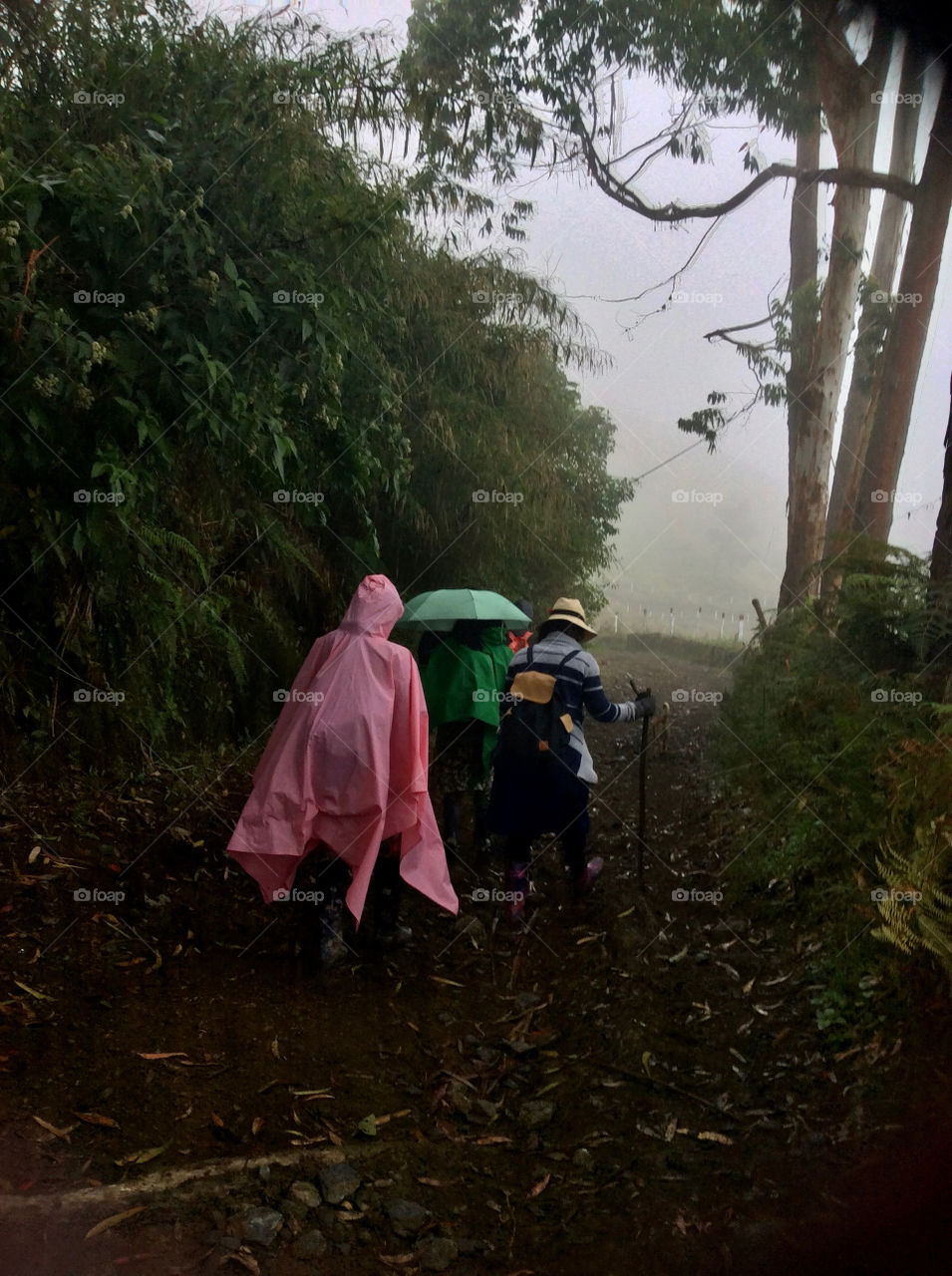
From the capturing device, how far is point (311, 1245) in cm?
324

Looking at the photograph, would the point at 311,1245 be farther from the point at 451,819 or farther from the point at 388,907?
the point at 451,819

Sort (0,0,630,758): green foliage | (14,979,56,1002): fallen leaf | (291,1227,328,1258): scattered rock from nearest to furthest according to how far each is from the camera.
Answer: (291,1227,328,1258): scattered rock, (14,979,56,1002): fallen leaf, (0,0,630,758): green foliage

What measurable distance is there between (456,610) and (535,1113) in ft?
11.4

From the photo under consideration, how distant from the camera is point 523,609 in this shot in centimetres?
770

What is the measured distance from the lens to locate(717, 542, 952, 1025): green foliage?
4.61 metres

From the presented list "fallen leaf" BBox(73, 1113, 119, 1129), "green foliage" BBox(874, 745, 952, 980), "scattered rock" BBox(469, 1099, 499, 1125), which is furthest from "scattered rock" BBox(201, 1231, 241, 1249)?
"green foliage" BBox(874, 745, 952, 980)

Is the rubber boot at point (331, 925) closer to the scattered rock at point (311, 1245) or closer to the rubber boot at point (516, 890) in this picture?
the rubber boot at point (516, 890)

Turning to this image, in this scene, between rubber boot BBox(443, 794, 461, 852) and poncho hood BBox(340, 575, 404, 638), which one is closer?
poncho hood BBox(340, 575, 404, 638)

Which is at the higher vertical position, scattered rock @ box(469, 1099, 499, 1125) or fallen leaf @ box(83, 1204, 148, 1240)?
scattered rock @ box(469, 1099, 499, 1125)

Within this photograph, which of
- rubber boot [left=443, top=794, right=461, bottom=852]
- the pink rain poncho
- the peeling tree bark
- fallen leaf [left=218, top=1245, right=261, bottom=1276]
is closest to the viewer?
fallen leaf [left=218, top=1245, right=261, bottom=1276]

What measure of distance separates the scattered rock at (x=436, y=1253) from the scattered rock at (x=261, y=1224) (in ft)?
1.53

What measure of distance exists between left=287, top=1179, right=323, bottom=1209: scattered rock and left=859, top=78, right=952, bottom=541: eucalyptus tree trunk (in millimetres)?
7816

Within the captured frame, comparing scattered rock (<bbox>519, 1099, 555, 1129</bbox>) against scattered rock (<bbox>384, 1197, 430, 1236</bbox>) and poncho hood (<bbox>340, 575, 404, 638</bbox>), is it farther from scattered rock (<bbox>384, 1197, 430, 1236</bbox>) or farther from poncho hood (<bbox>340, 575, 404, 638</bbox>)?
poncho hood (<bbox>340, 575, 404, 638</bbox>)

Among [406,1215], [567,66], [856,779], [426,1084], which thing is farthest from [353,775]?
[567,66]
